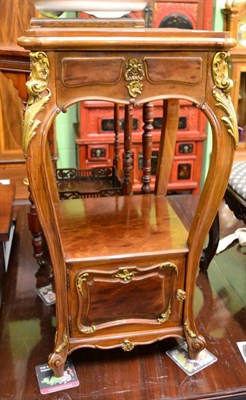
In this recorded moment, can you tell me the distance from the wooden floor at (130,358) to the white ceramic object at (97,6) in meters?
0.93

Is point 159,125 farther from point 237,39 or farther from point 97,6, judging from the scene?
point 97,6

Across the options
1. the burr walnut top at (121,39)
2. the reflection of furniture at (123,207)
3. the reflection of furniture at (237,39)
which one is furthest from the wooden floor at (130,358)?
the reflection of furniture at (237,39)

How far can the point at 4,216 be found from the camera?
1.77 m

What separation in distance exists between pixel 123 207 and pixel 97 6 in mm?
597

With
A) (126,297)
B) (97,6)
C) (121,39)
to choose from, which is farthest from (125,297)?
(97,6)

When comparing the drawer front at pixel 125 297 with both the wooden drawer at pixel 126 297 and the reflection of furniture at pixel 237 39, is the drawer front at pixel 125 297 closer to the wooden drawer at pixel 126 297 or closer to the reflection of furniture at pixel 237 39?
the wooden drawer at pixel 126 297

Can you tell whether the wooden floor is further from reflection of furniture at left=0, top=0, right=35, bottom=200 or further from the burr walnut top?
reflection of furniture at left=0, top=0, right=35, bottom=200

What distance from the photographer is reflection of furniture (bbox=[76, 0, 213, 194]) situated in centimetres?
247

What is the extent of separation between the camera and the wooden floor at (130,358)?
1.23 metres

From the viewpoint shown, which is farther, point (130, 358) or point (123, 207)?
point (123, 207)

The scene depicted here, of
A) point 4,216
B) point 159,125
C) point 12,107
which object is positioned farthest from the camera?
point 159,125

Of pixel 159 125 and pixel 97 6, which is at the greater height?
pixel 97 6

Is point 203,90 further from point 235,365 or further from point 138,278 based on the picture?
point 235,365

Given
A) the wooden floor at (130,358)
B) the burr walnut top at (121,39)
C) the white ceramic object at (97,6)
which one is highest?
the white ceramic object at (97,6)
